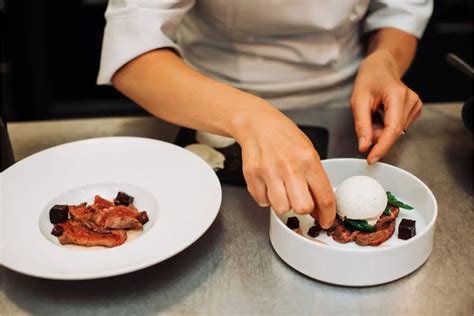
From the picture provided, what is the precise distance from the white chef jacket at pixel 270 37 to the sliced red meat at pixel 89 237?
0.33 m

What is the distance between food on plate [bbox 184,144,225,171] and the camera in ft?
3.54

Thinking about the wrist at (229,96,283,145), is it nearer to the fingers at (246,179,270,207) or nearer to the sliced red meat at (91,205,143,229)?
the fingers at (246,179,270,207)

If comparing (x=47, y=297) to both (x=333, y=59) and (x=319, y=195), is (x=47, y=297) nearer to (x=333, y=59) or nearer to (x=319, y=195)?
(x=319, y=195)

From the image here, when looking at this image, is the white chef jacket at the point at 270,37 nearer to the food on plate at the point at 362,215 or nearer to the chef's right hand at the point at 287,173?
the chef's right hand at the point at 287,173

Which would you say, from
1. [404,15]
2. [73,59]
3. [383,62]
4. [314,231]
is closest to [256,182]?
[314,231]

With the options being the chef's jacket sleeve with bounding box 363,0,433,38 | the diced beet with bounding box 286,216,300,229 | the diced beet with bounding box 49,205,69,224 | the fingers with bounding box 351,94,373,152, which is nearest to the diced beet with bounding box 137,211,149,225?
the diced beet with bounding box 49,205,69,224

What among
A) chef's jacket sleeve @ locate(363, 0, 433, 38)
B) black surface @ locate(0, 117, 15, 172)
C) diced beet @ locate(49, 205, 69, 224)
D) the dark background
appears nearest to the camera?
diced beet @ locate(49, 205, 69, 224)

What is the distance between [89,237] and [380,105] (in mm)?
547

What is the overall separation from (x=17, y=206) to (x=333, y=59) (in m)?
0.72

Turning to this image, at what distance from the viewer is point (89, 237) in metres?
0.85

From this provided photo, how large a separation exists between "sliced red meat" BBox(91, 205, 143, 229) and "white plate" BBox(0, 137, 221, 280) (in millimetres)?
19

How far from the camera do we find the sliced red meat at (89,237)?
0.84 meters

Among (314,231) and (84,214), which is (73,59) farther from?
(314,231)

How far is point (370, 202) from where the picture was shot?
846 mm
